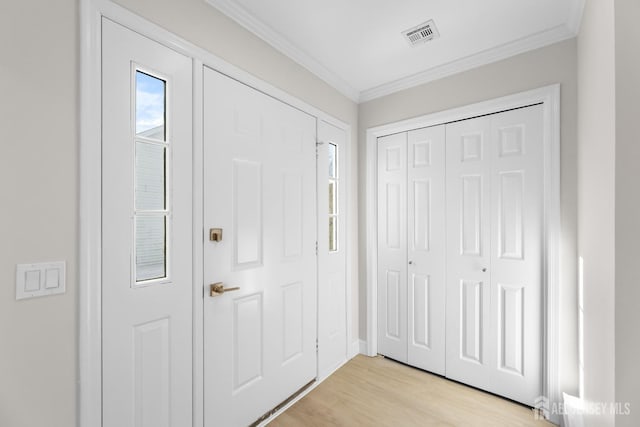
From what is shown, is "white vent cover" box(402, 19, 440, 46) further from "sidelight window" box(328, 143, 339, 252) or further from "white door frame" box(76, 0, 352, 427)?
"white door frame" box(76, 0, 352, 427)

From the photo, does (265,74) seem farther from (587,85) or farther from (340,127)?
(587,85)

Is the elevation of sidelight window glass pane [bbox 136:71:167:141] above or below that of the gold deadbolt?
above

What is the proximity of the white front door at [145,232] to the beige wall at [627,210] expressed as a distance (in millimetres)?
1774

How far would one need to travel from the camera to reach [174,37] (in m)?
1.41

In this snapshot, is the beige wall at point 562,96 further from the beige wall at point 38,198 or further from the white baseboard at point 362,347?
the beige wall at point 38,198

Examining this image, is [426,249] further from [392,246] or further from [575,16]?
[575,16]

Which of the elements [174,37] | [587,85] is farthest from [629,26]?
[174,37]

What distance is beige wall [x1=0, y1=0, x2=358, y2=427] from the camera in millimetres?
967

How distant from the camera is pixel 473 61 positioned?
87.4 inches

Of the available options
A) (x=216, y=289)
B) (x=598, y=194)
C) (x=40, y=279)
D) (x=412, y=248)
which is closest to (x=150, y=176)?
(x=40, y=279)

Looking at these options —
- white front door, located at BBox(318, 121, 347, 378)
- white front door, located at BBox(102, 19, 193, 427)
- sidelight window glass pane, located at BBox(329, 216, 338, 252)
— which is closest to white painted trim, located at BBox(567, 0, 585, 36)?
white front door, located at BBox(318, 121, 347, 378)

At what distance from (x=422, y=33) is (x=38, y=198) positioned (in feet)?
7.58

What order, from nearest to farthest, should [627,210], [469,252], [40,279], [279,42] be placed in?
1. [627,210]
2. [40,279]
3. [279,42]
4. [469,252]

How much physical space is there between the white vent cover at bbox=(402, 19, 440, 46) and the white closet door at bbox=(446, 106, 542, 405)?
2.38 feet
